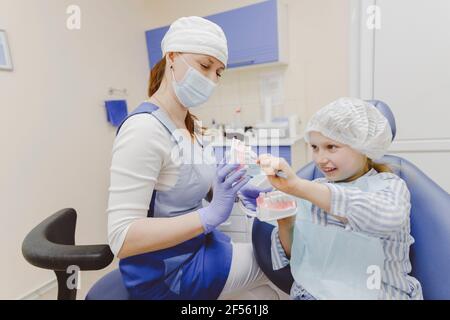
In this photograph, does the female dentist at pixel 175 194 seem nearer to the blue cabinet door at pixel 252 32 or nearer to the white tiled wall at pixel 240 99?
the blue cabinet door at pixel 252 32

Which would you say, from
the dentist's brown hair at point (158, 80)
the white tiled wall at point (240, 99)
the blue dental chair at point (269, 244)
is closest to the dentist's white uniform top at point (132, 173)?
the blue dental chair at point (269, 244)

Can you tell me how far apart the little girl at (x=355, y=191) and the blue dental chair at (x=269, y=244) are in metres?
0.04

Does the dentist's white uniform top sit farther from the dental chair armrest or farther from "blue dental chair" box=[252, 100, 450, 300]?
"blue dental chair" box=[252, 100, 450, 300]

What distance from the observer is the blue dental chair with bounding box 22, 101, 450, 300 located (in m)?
0.77

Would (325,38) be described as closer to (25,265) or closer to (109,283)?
(109,283)

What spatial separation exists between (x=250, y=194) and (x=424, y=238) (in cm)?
53

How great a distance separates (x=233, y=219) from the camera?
1.92 m

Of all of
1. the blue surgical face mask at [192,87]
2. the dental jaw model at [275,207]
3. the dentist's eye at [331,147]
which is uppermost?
the blue surgical face mask at [192,87]

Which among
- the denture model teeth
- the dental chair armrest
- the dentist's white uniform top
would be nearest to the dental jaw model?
the denture model teeth

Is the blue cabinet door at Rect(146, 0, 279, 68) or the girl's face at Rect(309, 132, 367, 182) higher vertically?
the blue cabinet door at Rect(146, 0, 279, 68)

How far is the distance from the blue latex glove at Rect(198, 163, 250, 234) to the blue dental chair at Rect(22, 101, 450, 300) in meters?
0.25

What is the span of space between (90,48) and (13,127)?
2.83 feet

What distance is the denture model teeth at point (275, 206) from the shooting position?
2.57ft

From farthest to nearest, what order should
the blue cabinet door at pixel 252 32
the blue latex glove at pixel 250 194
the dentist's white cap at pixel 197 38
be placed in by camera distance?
1. the blue cabinet door at pixel 252 32
2. the blue latex glove at pixel 250 194
3. the dentist's white cap at pixel 197 38
